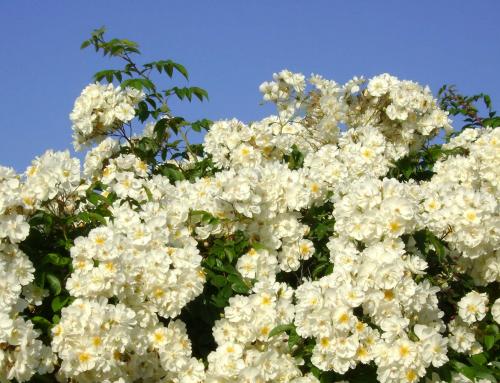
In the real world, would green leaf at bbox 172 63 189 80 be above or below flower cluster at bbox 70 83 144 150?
above

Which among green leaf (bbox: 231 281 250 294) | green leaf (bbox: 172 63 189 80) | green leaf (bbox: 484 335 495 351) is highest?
green leaf (bbox: 172 63 189 80)

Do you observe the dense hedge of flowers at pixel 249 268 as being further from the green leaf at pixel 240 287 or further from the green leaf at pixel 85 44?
the green leaf at pixel 85 44

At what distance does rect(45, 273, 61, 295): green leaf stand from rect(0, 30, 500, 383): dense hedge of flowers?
1 centimetres

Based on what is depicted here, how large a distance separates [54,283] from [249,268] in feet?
3.26

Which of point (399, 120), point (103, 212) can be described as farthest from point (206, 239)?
point (399, 120)

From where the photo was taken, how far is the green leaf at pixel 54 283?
3.69m

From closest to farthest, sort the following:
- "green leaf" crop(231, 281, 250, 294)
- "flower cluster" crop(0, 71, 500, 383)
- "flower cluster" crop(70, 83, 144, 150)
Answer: "flower cluster" crop(0, 71, 500, 383), "green leaf" crop(231, 281, 250, 294), "flower cluster" crop(70, 83, 144, 150)

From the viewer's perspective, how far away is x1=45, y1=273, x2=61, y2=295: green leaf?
12.1ft

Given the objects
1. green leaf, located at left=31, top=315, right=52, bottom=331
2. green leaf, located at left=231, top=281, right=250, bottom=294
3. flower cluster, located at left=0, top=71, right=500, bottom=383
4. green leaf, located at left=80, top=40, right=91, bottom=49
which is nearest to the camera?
flower cluster, located at left=0, top=71, right=500, bottom=383

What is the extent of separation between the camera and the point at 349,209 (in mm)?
3785

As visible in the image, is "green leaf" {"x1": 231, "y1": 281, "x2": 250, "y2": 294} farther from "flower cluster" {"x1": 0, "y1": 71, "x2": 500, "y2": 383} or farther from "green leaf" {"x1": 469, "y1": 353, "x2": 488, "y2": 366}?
"green leaf" {"x1": 469, "y1": 353, "x2": 488, "y2": 366}

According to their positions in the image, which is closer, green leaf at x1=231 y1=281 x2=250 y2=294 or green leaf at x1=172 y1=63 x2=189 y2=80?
green leaf at x1=231 y1=281 x2=250 y2=294

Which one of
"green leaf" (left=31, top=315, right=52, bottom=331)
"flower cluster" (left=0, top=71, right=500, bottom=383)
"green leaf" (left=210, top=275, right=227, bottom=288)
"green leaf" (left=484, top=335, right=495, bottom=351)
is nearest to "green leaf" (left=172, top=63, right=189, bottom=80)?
"flower cluster" (left=0, top=71, right=500, bottom=383)

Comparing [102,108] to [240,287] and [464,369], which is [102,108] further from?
[464,369]
